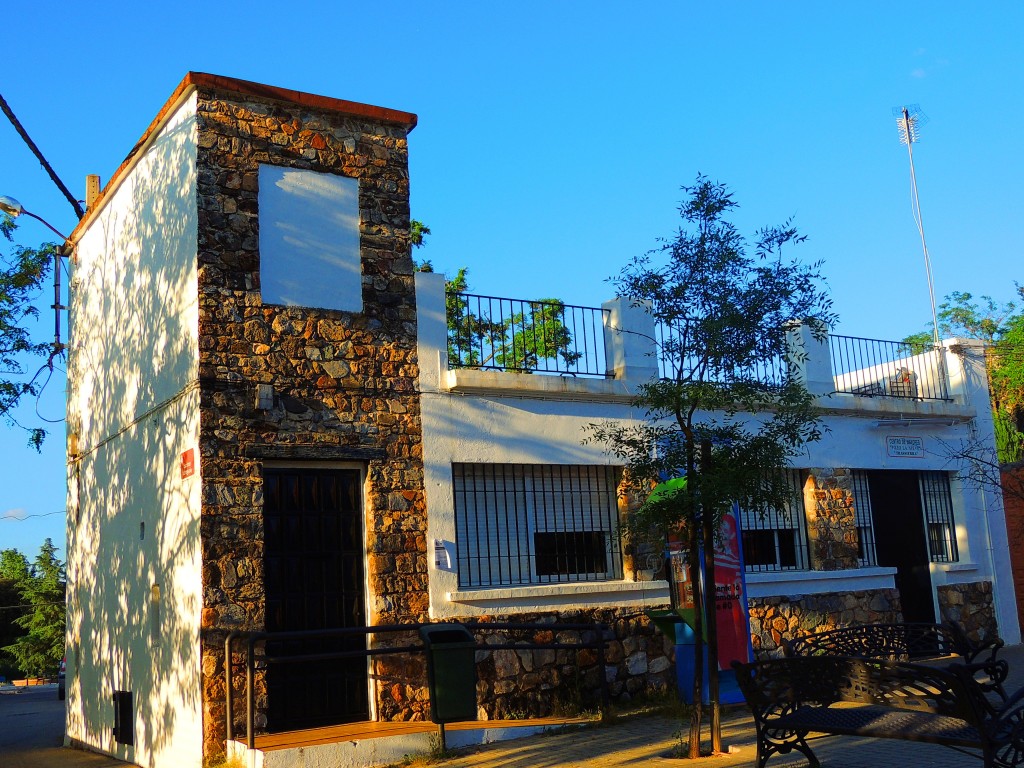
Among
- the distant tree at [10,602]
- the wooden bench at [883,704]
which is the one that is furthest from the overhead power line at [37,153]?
the distant tree at [10,602]

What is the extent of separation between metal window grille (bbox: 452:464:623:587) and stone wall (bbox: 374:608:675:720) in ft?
2.08

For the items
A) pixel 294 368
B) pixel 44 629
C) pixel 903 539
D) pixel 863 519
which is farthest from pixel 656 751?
pixel 44 629

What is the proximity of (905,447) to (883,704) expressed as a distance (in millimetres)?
10550

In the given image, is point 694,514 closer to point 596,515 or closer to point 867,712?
point 867,712

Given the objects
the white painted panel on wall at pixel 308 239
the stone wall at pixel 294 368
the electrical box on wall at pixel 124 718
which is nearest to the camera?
the stone wall at pixel 294 368

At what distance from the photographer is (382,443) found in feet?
38.0

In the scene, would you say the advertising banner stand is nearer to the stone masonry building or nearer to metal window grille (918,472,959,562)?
the stone masonry building

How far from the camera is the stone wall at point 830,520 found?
1508 centimetres

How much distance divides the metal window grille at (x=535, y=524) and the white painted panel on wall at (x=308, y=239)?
2.54 metres

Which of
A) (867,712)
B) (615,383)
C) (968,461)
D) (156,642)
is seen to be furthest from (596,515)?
(968,461)

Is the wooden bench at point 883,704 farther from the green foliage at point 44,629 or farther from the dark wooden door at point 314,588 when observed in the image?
the green foliage at point 44,629

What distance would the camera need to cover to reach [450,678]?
376 inches

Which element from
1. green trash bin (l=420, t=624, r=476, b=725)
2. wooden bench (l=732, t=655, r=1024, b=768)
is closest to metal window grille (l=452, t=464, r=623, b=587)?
green trash bin (l=420, t=624, r=476, b=725)

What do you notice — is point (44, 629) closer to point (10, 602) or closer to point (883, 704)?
point (10, 602)
